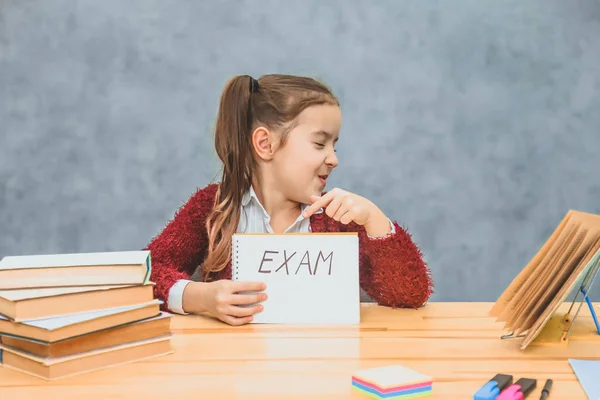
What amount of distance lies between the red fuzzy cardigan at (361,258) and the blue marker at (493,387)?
1.79ft

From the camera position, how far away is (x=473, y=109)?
2756 millimetres

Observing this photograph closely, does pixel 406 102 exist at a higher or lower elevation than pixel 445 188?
higher

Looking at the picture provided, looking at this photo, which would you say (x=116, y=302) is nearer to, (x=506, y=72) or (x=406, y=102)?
(x=406, y=102)

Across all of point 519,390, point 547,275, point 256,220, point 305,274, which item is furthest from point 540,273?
point 256,220

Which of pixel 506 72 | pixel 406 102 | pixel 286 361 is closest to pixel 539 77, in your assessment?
pixel 506 72

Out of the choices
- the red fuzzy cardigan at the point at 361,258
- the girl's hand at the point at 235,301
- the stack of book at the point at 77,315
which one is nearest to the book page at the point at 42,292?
the stack of book at the point at 77,315

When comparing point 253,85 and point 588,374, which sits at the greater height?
point 253,85

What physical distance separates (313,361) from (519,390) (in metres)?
0.30

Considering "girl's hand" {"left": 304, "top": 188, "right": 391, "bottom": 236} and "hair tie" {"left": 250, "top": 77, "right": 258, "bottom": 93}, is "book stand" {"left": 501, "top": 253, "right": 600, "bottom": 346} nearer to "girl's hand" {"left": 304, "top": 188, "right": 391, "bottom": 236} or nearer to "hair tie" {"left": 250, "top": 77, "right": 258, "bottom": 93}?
"girl's hand" {"left": 304, "top": 188, "right": 391, "bottom": 236}

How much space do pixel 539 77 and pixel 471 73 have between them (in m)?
0.26

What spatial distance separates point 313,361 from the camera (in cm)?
109

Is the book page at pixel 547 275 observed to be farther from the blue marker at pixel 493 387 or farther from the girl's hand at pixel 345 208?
the girl's hand at pixel 345 208

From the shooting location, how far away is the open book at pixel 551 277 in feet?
3.66

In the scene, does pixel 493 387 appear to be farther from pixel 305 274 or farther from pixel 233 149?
pixel 233 149
